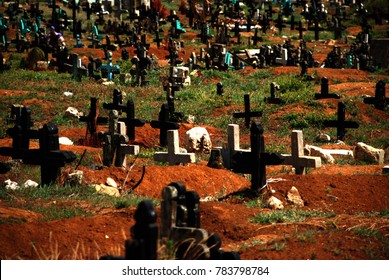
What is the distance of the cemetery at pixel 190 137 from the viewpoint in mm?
10953

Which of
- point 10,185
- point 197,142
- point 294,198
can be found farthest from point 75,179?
point 197,142

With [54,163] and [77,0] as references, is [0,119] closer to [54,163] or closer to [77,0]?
[54,163]

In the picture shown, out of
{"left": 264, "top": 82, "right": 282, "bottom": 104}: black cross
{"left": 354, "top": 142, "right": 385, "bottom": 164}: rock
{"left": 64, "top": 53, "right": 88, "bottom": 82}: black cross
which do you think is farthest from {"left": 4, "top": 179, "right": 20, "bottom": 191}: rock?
{"left": 64, "top": 53, "right": 88, "bottom": 82}: black cross

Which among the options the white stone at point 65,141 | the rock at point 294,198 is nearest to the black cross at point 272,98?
the white stone at point 65,141

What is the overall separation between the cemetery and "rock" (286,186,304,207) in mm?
30

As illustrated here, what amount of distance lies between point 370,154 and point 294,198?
5542 millimetres

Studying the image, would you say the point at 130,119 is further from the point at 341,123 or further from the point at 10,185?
the point at 10,185

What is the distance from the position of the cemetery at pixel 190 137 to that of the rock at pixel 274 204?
29 mm

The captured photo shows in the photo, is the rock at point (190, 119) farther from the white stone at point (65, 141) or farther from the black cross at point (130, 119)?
the white stone at point (65, 141)

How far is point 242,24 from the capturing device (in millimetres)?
54500

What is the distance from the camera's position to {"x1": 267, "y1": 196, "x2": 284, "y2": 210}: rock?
14359mm

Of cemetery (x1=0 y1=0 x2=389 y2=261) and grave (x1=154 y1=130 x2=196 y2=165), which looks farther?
grave (x1=154 y1=130 x2=196 y2=165)

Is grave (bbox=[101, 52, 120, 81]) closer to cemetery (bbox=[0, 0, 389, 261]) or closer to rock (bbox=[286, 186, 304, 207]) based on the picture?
cemetery (bbox=[0, 0, 389, 261])

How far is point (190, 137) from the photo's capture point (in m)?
21.9
